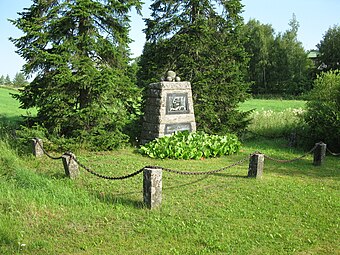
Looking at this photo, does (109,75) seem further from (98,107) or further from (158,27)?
(158,27)

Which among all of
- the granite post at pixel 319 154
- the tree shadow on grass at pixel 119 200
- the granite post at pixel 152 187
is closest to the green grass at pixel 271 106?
the granite post at pixel 319 154

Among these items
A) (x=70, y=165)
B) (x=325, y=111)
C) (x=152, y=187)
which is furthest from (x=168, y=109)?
(x=152, y=187)

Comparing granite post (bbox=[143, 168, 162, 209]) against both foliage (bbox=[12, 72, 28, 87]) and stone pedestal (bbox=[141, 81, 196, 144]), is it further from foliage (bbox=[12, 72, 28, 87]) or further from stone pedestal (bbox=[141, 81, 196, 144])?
foliage (bbox=[12, 72, 28, 87])

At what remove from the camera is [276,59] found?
5259 cm

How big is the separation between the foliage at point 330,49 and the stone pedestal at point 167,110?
40.4 meters

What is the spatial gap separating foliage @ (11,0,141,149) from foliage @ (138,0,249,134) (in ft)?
7.80

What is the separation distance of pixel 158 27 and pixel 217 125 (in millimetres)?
4389

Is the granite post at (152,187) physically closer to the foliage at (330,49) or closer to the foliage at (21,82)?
the foliage at (21,82)

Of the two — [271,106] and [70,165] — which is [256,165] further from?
[271,106]

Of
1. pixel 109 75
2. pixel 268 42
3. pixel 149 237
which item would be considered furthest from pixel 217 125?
pixel 268 42

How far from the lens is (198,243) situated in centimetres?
543

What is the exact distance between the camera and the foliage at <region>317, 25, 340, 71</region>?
47500 millimetres

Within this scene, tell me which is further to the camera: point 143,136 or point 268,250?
point 143,136

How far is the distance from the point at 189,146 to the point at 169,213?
15.5 ft
